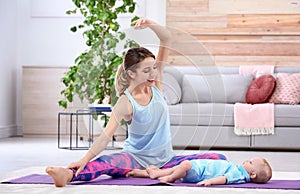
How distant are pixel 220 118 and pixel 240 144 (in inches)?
69.7

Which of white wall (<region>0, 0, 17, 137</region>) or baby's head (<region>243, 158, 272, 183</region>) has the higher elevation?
white wall (<region>0, 0, 17, 137</region>)

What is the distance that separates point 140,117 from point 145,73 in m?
0.19

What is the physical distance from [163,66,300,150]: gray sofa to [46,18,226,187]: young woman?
84mm

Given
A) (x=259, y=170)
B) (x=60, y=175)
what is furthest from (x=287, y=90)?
(x=60, y=175)

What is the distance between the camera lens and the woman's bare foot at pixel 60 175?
265 centimetres

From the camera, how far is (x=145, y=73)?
9.61 feet

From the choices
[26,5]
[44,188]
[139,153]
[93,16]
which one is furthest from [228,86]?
[44,188]

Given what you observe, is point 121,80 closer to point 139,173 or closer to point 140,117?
point 140,117

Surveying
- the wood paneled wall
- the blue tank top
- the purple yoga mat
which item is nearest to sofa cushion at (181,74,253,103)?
the blue tank top

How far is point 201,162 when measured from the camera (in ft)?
9.46

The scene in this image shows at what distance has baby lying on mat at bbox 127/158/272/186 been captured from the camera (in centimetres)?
284

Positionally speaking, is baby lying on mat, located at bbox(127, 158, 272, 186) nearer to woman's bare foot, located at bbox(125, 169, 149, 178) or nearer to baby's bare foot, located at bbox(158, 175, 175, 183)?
baby's bare foot, located at bbox(158, 175, 175, 183)

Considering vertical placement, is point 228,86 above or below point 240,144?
above

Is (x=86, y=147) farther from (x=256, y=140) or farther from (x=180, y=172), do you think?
(x=180, y=172)
